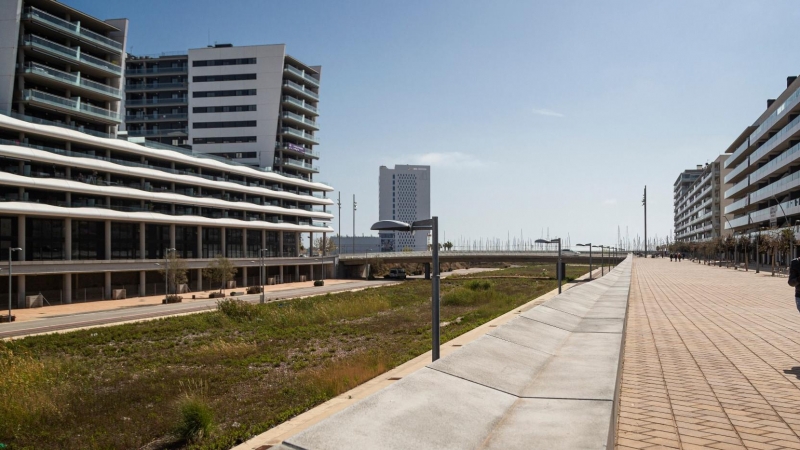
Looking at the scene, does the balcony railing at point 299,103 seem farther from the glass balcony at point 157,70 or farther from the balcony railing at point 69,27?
the balcony railing at point 69,27

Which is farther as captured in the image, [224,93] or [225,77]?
[224,93]

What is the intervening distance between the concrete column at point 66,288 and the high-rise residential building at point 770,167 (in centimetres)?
6376

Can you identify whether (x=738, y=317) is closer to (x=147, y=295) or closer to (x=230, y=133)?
(x=147, y=295)

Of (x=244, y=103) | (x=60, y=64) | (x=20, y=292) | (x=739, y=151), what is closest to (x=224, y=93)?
(x=244, y=103)

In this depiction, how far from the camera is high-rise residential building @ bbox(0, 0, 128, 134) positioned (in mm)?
50375

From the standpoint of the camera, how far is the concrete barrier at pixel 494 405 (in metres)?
4.69

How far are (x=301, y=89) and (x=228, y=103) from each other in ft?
37.8

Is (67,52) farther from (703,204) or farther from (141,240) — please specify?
(703,204)

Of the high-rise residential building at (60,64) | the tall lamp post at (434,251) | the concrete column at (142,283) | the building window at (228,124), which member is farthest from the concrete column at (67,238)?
the tall lamp post at (434,251)

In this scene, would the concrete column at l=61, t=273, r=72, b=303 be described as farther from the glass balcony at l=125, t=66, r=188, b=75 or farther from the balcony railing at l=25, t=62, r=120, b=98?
the glass balcony at l=125, t=66, r=188, b=75

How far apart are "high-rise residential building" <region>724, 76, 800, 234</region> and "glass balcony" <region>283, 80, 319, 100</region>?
64719 mm

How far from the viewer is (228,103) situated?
8994 centimetres

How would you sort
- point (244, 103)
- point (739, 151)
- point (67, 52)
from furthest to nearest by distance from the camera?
point (739, 151) → point (244, 103) → point (67, 52)

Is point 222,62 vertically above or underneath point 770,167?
above
